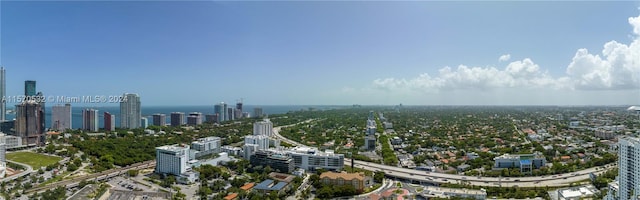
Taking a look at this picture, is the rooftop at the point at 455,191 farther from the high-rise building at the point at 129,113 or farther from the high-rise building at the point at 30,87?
the high-rise building at the point at 129,113

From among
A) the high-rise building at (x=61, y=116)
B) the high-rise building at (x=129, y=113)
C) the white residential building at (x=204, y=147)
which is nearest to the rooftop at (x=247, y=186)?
the white residential building at (x=204, y=147)

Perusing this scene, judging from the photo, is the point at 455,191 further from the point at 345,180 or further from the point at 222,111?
the point at 222,111

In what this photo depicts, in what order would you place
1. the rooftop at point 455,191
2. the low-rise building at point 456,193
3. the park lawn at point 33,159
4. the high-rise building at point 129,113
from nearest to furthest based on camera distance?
1. the low-rise building at point 456,193
2. the rooftop at point 455,191
3. the park lawn at point 33,159
4. the high-rise building at point 129,113

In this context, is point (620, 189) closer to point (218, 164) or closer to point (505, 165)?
point (505, 165)

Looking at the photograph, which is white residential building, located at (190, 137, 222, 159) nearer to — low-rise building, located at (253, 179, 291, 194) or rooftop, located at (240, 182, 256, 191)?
rooftop, located at (240, 182, 256, 191)

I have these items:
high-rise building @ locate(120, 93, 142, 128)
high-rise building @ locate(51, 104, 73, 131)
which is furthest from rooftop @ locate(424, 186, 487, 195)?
high-rise building @ locate(51, 104, 73, 131)
